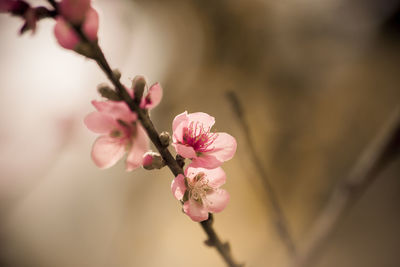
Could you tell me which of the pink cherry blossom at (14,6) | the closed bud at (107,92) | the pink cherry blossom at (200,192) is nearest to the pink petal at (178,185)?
the pink cherry blossom at (200,192)

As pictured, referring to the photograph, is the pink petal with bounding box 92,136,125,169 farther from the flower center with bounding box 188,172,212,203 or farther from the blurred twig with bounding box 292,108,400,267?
the blurred twig with bounding box 292,108,400,267

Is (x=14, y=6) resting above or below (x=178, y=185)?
above

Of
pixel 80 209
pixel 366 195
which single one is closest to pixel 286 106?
pixel 366 195

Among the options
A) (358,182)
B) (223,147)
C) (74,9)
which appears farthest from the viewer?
(358,182)

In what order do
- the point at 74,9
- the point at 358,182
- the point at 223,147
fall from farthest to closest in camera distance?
the point at 358,182 < the point at 223,147 < the point at 74,9

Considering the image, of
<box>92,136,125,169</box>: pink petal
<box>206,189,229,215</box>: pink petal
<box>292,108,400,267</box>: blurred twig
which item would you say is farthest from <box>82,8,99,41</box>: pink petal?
<box>292,108,400,267</box>: blurred twig

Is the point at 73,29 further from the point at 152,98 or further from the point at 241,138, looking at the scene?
the point at 241,138

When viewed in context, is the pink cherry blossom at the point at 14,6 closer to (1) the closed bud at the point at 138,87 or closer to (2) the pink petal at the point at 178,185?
(1) the closed bud at the point at 138,87

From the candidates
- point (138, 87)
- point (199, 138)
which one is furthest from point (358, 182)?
point (138, 87)
